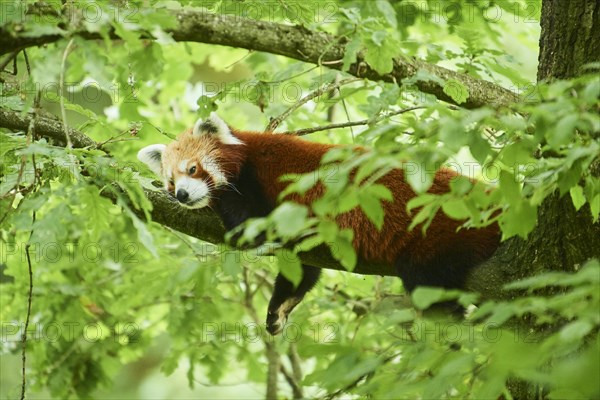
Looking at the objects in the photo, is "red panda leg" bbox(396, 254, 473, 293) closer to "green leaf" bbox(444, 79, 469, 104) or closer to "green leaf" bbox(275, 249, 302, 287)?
"green leaf" bbox(444, 79, 469, 104)

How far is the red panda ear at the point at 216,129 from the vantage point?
4660 millimetres

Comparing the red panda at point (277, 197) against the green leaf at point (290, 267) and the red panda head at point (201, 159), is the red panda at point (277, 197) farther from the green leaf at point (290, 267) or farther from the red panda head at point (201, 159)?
the green leaf at point (290, 267)

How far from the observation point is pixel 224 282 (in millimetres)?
5754

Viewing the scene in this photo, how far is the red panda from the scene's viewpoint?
3656mm

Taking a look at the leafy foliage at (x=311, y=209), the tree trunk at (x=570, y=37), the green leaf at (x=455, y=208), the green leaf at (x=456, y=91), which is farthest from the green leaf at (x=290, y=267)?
the green leaf at (x=456, y=91)

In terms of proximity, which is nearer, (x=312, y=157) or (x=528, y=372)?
(x=528, y=372)

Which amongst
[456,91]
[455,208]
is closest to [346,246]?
[455,208]

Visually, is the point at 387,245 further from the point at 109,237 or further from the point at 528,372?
the point at 109,237

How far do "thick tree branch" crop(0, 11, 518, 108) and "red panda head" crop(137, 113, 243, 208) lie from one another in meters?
1.08

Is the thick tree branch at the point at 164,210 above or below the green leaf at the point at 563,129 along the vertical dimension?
below

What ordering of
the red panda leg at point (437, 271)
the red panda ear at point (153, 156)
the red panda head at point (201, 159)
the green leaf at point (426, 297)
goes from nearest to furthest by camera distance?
the green leaf at point (426, 297) < the red panda leg at point (437, 271) < the red panda head at point (201, 159) < the red panda ear at point (153, 156)

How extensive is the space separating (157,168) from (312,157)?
1.27 m

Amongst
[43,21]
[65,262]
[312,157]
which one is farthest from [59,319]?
[43,21]

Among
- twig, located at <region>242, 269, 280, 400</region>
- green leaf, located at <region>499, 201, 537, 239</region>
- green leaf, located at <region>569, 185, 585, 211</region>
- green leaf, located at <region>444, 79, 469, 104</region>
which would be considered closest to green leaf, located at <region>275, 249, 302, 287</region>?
green leaf, located at <region>499, 201, 537, 239</region>
